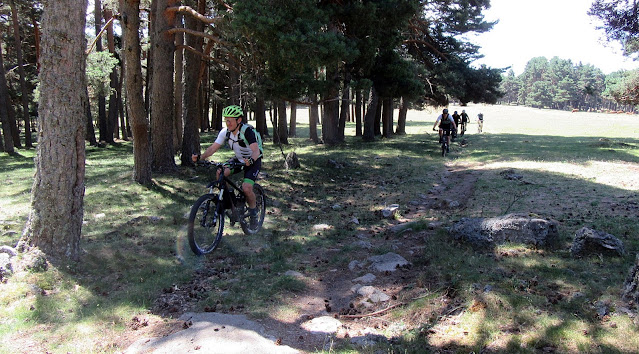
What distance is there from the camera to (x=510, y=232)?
610 centimetres

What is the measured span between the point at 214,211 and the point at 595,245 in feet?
17.3

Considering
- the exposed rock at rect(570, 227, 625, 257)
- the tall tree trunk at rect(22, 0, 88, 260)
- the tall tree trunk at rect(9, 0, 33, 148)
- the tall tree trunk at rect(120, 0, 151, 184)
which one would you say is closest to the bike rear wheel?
the tall tree trunk at rect(22, 0, 88, 260)

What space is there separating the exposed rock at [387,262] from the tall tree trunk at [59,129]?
4068 millimetres

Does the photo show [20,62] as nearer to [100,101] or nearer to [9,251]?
[100,101]

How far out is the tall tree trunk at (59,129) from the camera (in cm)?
523

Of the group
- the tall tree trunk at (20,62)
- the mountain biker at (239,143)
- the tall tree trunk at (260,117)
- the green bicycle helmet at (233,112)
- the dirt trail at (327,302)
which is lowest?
the dirt trail at (327,302)

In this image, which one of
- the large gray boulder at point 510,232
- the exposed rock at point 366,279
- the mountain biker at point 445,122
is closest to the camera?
the exposed rock at point 366,279

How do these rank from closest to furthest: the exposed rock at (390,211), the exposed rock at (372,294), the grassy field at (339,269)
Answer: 1. the grassy field at (339,269)
2. the exposed rock at (372,294)
3. the exposed rock at (390,211)

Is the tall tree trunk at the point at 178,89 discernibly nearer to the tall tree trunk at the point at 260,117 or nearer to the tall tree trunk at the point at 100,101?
the tall tree trunk at the point at 260,117

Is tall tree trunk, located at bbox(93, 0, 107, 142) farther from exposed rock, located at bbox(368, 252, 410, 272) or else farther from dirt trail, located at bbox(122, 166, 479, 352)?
exposed rock, located at bbox(368, 252, 410, 272)

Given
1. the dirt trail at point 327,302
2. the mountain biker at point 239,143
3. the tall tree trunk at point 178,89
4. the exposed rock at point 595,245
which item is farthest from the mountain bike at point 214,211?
the tall tree trunk at point 178,89

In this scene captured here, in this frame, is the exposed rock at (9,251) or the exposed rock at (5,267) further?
the exposed rock at (9,251)

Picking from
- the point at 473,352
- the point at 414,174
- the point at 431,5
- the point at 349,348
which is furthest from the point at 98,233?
the point at 431,5

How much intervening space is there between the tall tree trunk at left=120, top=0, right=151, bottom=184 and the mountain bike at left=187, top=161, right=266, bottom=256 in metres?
4.91
